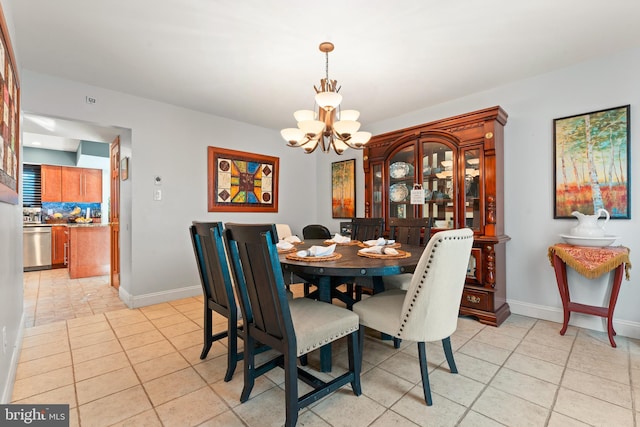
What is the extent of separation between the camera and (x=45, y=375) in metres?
1.95

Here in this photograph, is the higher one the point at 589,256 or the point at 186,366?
the point at 589,256

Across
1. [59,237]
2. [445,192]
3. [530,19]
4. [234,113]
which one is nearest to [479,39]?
[530,19]

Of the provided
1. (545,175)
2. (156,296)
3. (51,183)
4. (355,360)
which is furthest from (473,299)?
(51,183)

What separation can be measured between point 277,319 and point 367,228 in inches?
80.4

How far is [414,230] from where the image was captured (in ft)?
9.80

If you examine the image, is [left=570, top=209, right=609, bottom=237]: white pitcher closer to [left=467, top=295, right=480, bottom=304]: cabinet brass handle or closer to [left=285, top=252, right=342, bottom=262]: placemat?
[left=467, top=295, right=480, bottom=304]: cabinet brass handle

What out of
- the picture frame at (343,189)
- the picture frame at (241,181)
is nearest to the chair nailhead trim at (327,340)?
the picture frame at (241,181)

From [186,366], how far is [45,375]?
0.88 m

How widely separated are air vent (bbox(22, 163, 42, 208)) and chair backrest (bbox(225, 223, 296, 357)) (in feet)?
22.4

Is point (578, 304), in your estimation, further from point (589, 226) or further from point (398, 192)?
point (398, 192)

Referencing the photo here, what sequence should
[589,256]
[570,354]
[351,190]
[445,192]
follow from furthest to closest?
[351,190] → [445,192] → [589,256] → [570,354]

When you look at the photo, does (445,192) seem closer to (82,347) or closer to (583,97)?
(583,97)

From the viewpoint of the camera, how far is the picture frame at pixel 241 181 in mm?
4020

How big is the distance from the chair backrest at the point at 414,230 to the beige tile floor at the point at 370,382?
90 cm
